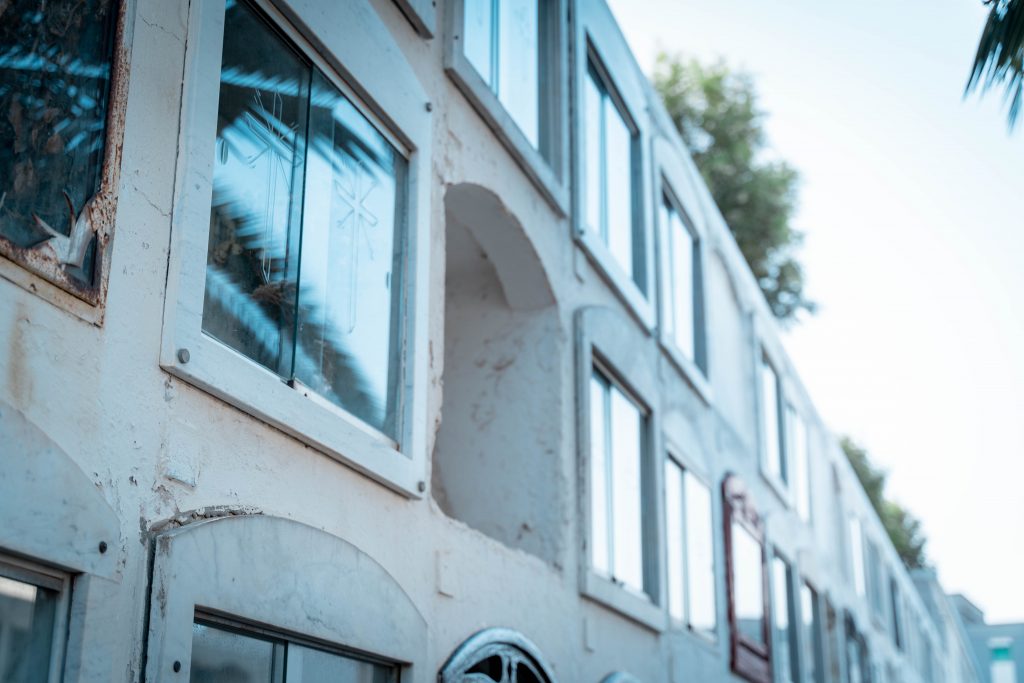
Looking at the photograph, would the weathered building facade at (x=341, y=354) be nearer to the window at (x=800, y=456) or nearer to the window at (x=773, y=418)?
the window at (x=773, y=418)

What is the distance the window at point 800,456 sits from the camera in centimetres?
1733

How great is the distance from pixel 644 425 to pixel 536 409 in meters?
2.24

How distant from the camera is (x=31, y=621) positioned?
377 centimetres

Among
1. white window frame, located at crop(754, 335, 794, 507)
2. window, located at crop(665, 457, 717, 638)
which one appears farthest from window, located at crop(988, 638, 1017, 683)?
window, located at crop(665, 457, 717, 638)

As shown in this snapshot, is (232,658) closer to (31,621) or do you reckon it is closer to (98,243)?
(31,621)

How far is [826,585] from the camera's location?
18109 mm

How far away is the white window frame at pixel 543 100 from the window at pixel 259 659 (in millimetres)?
3150

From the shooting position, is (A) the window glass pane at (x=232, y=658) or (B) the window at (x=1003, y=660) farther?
(B) the window at (x=1003, y=660)

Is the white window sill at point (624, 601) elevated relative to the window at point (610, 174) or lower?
lower

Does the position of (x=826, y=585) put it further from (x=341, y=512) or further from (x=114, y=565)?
(x=114, y=565)

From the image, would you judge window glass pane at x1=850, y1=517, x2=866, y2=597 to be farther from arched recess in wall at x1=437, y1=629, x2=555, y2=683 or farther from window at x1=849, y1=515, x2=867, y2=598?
arched recess in wall at x1=437, y1=629, x2=555, y2=683

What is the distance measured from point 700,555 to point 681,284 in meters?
2.52

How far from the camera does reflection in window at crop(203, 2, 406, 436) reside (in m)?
4.99

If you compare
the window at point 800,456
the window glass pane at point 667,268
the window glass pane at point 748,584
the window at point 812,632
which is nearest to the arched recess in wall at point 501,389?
the window glass pane at point 667,268
